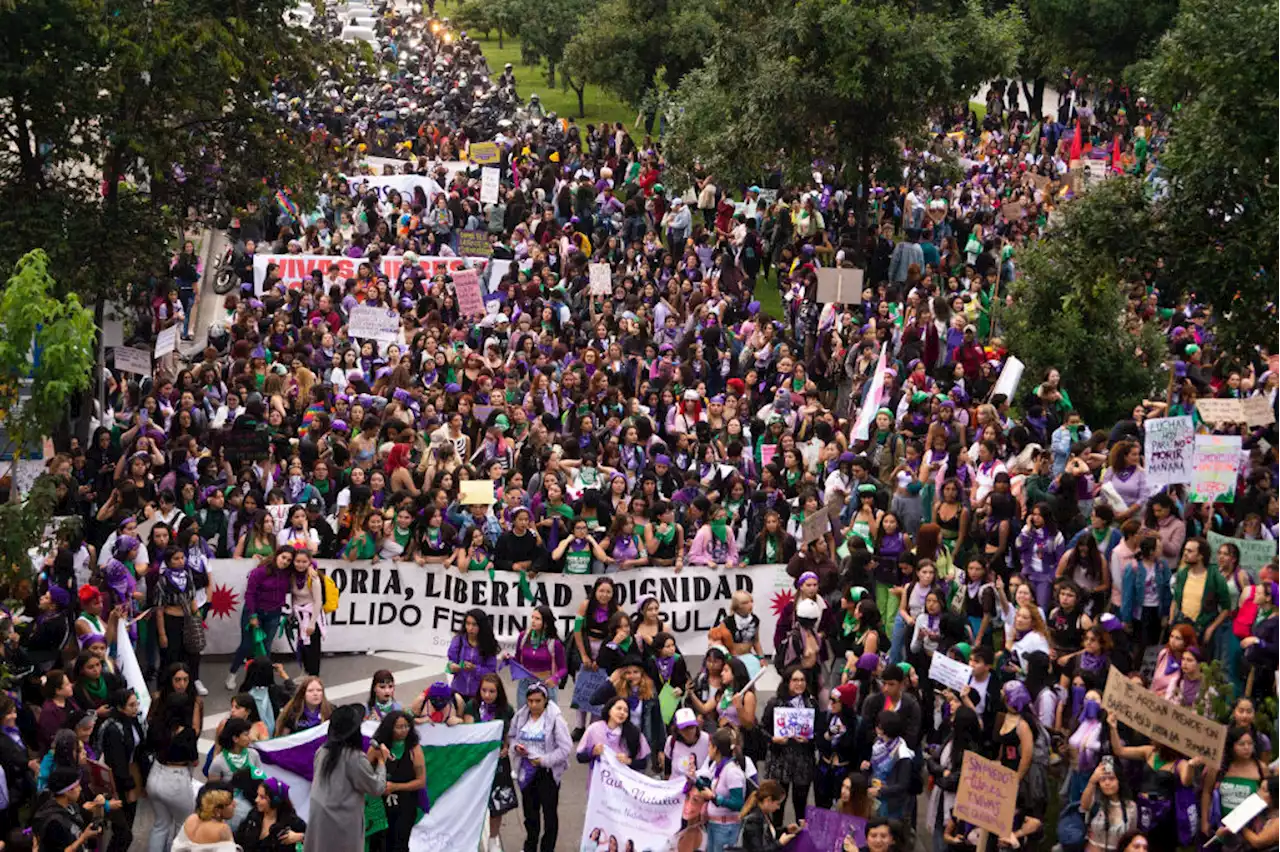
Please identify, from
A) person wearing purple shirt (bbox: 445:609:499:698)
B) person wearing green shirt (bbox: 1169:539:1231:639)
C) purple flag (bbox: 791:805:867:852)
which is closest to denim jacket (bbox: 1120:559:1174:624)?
person wearing green shirt (bbox: 1169:539:1231:639)

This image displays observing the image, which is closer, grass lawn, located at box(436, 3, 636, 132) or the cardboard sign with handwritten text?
the cardboard sign with handwritten text

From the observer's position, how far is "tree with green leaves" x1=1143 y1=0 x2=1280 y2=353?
17031 mm

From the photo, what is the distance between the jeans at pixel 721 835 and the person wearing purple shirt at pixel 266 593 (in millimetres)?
4871

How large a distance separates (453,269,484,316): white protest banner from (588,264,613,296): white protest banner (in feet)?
5.80

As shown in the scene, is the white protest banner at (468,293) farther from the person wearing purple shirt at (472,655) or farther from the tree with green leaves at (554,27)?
the tree with green leaves at (554,27)

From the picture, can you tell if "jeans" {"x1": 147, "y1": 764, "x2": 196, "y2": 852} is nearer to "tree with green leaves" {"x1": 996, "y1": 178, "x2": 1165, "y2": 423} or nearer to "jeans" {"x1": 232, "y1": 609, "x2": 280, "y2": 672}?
"jeans" {"x1": 232, "y1": 609, "x2": 280, "y2": 672}

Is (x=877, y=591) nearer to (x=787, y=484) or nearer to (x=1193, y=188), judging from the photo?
(x=787, y=484)

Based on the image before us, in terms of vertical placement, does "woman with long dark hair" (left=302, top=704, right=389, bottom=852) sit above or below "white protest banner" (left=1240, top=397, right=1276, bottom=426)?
below

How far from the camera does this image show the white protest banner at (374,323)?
24.3 meters

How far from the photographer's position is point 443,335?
968 inches

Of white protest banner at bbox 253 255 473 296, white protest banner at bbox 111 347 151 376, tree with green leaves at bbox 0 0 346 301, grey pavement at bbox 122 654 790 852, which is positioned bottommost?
grey pavement at bbox 122 654 790 852

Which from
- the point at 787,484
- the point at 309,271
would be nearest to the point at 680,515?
the point at 787,484

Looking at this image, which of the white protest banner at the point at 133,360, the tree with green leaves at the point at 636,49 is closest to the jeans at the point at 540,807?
the white protest banner at the point at 133,360

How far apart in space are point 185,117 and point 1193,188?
12279 millimetres
